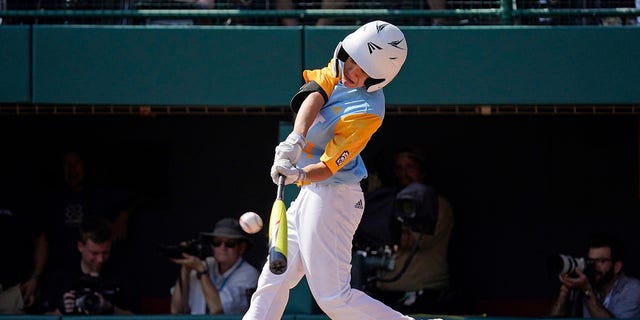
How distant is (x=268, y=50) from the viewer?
8.69 m

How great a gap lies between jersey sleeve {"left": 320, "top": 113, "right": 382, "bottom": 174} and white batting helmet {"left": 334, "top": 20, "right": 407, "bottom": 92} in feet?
0.66

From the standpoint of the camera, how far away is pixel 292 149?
611cm

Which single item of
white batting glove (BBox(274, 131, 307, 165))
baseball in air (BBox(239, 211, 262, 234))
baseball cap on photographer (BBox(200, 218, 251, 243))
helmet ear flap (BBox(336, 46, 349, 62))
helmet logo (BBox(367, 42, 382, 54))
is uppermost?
helmet logo (BBox(367, 42, 382, 54))

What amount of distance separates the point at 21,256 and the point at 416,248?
2.74 m

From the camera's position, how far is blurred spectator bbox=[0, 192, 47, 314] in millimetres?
9297

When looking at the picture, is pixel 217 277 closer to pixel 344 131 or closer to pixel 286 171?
pixel 344 131

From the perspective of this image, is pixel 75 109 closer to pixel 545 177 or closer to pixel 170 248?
pixel 170 248

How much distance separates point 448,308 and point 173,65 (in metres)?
2.42

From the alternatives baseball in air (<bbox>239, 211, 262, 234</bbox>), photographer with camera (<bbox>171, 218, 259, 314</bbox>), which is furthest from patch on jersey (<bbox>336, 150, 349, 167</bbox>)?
photographer with camera (<bbox>171, 218, 259, 314</bbox>)

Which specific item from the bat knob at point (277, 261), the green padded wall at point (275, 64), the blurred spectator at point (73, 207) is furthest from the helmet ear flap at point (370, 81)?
the blurred spectator at point (73, 207)

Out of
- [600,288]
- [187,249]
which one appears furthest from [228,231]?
[600,288]

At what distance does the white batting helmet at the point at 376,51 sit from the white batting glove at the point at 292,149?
510 millimetres

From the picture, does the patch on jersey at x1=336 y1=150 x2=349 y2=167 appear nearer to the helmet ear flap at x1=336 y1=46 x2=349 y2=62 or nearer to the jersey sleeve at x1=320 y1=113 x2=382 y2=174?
the jersey sleeve at x1=320 y1=113 x2=382 y2=174

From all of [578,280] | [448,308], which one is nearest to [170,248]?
[448,308]
